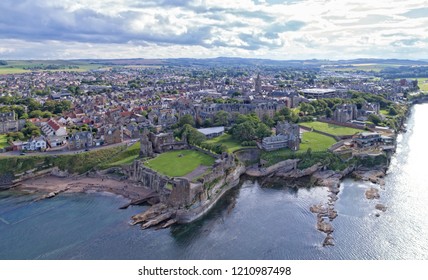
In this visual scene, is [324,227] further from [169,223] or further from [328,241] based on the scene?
[169,223]

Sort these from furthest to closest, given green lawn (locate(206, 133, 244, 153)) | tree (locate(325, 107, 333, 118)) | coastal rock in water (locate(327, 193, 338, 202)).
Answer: tree (locate(325, 107, 333, 118))
green lawn (locate(206, 133, 244, 153))
coastal rock in water (locate(327, 193, 338, 202))

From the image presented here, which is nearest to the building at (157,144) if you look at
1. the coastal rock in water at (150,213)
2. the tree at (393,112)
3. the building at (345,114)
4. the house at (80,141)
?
the house at (80,141)

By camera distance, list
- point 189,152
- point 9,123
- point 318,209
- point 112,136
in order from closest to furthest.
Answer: point 318,209 → point 189,152 → point 112,136 → point 9,123

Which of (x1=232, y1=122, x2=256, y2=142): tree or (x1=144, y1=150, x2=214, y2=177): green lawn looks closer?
(x1=144, y1=150, x2=214, y2=177): green lawn

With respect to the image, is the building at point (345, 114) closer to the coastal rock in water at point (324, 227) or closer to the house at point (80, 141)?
the coastal rock in water at point (324, 227)

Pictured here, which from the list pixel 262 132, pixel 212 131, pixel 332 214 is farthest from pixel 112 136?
pixel 332 214

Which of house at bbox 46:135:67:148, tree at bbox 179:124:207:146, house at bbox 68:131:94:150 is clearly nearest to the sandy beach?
house at bbox 68:131:94:150

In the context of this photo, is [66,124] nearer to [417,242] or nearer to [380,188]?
[380,188]

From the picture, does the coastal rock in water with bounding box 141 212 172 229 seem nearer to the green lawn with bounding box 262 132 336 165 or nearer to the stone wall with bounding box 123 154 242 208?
the stone wall with bounding box 123 154 242 208
